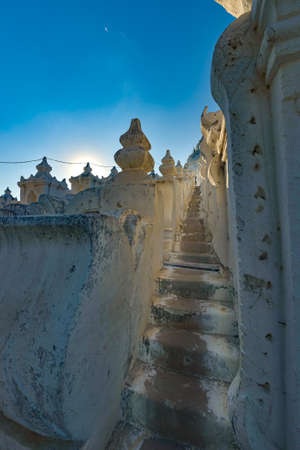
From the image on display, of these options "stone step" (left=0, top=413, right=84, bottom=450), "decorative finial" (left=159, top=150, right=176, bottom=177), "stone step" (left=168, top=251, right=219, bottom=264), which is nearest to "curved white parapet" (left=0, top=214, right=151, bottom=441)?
"stone step" (left=0, top=413, right=84, bottom=450)

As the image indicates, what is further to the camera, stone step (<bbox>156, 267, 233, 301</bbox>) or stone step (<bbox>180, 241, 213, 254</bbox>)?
stone step (<bbox>180, 241, 213, 254</bbox>)

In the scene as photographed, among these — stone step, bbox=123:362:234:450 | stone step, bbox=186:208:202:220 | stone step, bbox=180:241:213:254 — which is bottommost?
stone step, bbox=123:362:234:450

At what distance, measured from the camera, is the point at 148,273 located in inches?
68.8

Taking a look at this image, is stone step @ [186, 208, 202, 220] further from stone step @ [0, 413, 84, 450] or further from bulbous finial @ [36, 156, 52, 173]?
bulbous finial @ [36, 156, 52, 173]

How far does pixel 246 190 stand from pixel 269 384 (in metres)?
0.85

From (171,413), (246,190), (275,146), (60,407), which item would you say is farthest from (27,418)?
(275,146)

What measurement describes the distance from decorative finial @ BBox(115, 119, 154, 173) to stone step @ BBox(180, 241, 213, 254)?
7.85ft

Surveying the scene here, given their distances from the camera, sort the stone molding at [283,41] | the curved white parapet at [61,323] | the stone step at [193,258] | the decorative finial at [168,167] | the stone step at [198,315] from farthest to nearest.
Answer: the decorative finial at [168,167]
the stone step at [193,258]
the stone step at [198,315]
the curved white parapet at [61,323]
the stone molding at [283,41]

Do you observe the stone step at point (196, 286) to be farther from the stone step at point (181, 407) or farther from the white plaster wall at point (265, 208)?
the white plaster wall at point (265, 208)

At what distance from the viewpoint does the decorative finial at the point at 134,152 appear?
6.54 feet

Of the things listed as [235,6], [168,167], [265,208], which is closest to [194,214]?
[168,167]

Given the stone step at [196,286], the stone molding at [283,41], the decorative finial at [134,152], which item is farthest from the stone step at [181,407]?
the decorative finial at [134,152]

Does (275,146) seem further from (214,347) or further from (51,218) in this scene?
(214,347)

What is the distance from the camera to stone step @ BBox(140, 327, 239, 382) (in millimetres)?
1205
